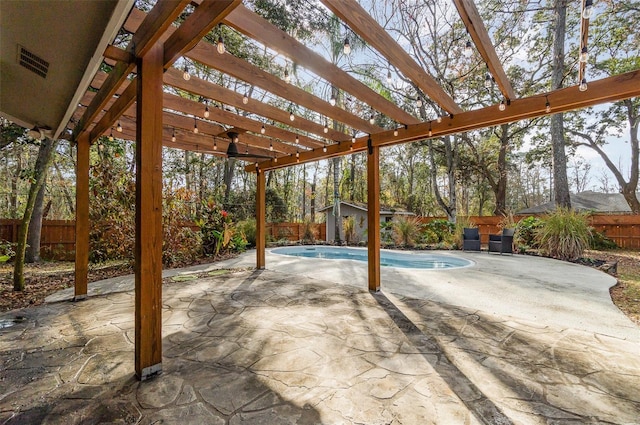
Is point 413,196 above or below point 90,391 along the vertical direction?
above

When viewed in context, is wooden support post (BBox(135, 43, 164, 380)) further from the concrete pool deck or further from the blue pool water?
the blue pool water

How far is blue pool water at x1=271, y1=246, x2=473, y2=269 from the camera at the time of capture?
8109 millimetres

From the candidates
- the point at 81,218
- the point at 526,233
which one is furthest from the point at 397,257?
the point at 81,218

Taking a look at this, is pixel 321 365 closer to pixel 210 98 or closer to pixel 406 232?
pixel 210 98

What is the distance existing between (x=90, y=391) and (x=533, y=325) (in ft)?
13.2

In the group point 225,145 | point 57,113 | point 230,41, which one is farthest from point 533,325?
point 230,41

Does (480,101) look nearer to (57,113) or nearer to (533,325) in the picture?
Result: (533,325)

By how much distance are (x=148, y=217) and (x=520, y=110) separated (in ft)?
12.9

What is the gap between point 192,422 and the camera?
1.64 metres

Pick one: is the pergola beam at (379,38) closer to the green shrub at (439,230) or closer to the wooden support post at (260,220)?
the wooden support post at (260,220)

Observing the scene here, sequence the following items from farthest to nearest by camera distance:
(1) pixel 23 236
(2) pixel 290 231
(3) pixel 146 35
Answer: (2) pixel 290 231, (1) pixel 23 236, (3) pixel 146 35

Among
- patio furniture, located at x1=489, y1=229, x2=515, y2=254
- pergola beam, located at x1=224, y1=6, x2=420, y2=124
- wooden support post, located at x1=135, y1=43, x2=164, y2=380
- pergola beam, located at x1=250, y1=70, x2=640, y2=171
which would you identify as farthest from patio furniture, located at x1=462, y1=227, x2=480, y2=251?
wooden support post, located at x1=135, y1=43, x2=164, y2=380

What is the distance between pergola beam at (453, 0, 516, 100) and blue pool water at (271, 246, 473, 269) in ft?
15.9

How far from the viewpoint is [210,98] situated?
309cm
